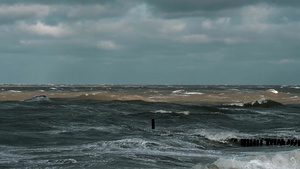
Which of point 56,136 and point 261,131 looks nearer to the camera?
point 56,136

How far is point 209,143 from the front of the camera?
25734mm

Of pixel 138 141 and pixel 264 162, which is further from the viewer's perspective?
pixel 138 141

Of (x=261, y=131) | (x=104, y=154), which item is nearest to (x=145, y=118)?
(x=261, y=131)

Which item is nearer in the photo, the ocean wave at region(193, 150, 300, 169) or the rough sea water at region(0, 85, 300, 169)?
the ocean wave at region(193, 150, 300, 169)

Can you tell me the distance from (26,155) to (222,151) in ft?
28.9

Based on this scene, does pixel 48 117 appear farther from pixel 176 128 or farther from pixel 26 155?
pixel 26 155

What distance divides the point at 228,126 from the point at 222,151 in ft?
44.9

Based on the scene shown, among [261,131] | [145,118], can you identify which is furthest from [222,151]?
[145,118]

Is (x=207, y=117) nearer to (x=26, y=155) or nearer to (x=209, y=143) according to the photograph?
(x=209, y=143)

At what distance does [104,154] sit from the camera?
19109 millimetres

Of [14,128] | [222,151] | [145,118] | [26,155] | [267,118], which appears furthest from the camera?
[267,118]

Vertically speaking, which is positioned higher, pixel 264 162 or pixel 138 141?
pixel 264 162

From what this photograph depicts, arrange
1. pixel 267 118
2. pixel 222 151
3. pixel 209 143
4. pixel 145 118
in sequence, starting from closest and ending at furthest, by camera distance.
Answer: pixel 222 151 < pixel 209 143 < pixel 145 118 < pixel 267 118

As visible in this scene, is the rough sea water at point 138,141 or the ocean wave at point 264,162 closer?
the ocean wave at point 264,162
